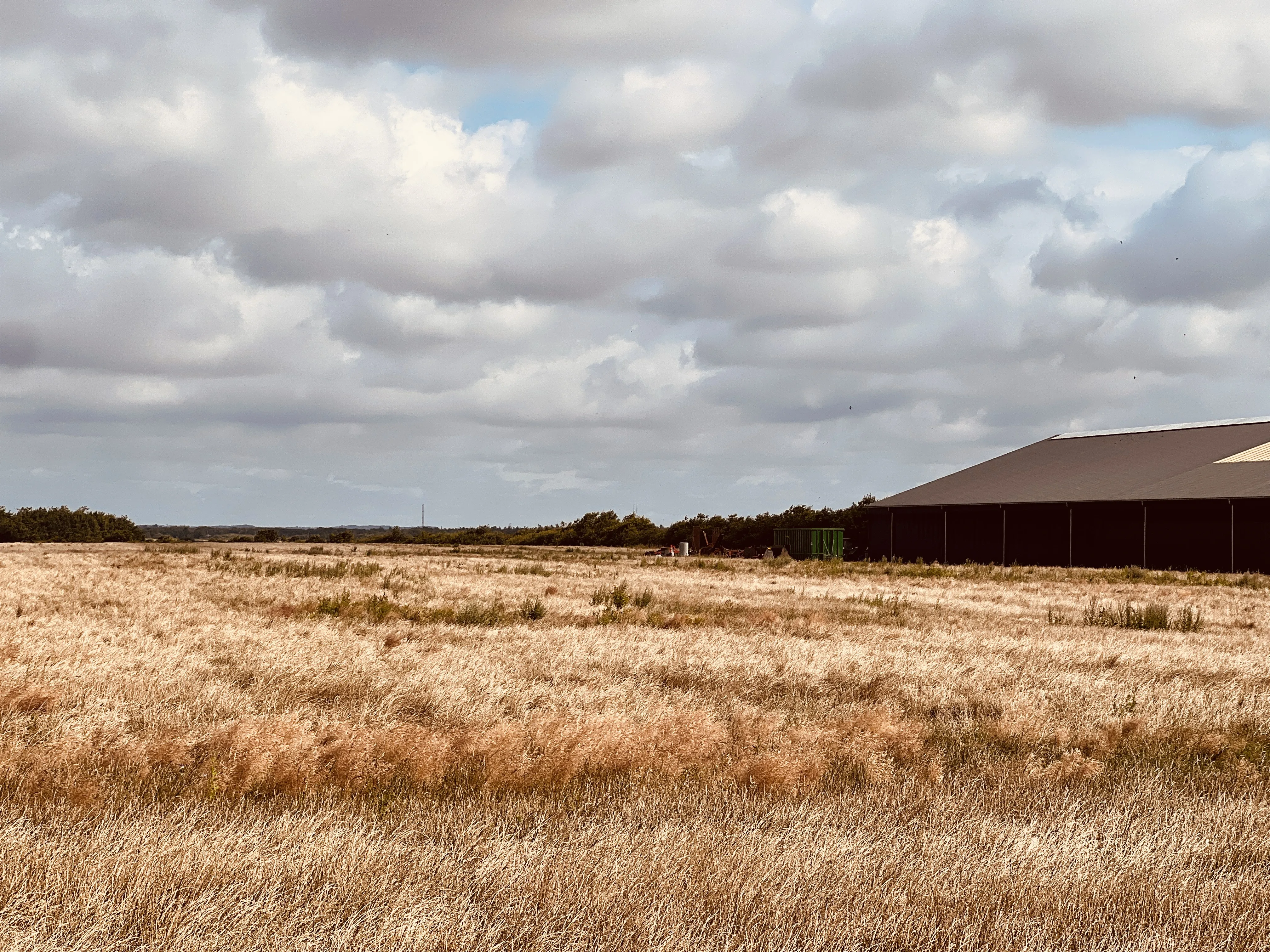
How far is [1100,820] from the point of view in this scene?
22.1 feet

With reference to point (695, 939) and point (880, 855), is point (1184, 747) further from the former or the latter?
point (695, 939)

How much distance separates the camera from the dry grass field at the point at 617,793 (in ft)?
16.2

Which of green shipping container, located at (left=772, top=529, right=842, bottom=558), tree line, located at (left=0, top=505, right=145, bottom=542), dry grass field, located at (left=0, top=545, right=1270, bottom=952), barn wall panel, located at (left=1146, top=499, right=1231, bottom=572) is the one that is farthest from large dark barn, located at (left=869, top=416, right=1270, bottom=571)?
tree line, located at (left=0, top=505, right=145, bottom=542)

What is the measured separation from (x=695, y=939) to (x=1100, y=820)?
3374mm

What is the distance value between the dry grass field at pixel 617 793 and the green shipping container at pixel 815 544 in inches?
1987

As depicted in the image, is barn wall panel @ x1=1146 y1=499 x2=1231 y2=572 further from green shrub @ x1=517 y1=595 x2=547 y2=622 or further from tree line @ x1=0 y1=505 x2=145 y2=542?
tree line @ x1=0 y1=505 x2=145 y2=542

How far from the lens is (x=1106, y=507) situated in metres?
49.6

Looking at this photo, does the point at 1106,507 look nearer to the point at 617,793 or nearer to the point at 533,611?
the point at 533,611

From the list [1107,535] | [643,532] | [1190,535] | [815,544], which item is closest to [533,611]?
[1190,535]

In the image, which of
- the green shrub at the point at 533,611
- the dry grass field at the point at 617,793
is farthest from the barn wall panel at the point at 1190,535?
the green shrub at the point at 533,611

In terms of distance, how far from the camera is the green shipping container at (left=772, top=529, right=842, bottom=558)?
6512cm

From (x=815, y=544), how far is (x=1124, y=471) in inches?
742

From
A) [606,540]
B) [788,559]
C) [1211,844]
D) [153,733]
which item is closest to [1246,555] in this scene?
[788,559]

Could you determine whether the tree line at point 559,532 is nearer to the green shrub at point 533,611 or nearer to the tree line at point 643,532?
the tree line at point 643,532
